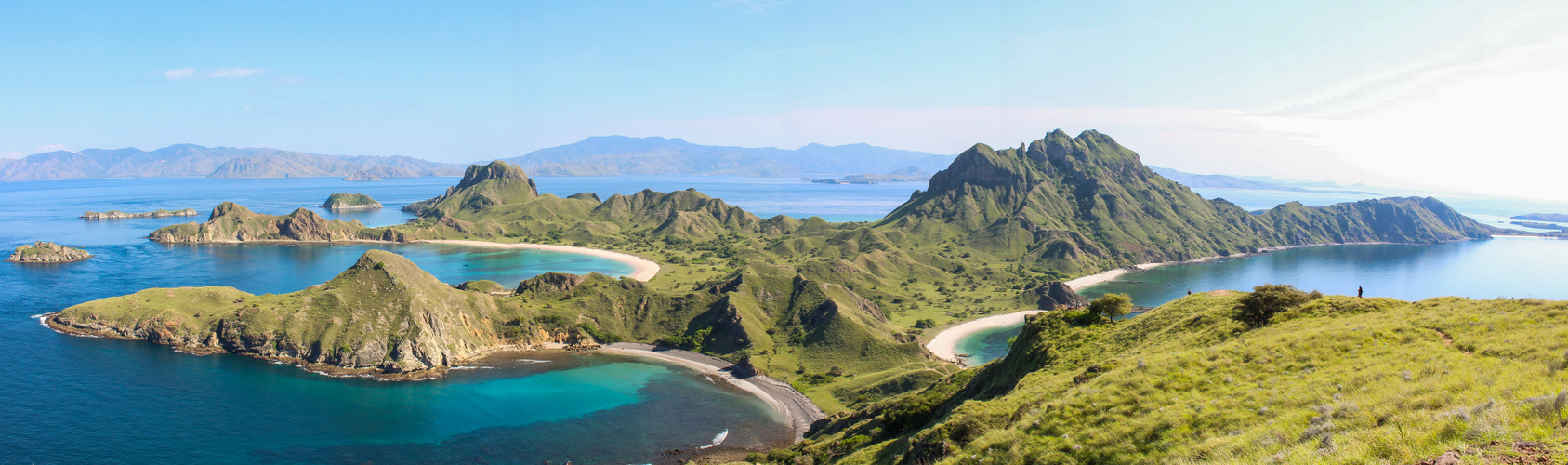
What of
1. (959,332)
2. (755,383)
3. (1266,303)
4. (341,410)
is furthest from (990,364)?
(341,410)

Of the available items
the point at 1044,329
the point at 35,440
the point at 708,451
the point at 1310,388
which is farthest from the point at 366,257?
the point at 1310,388

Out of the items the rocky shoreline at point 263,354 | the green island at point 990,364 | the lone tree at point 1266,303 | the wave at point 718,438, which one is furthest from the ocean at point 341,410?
the lone tree at point 1266,303

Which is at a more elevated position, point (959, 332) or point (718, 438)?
point (959, 332)

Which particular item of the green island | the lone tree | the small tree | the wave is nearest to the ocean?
the wave

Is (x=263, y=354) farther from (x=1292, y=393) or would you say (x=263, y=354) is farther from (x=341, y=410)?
(x=1292, y=393)

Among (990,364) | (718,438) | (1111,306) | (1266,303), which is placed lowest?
(718,438)

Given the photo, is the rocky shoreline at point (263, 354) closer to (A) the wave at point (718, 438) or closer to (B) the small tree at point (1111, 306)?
(A) the wave at point (718, 438)
